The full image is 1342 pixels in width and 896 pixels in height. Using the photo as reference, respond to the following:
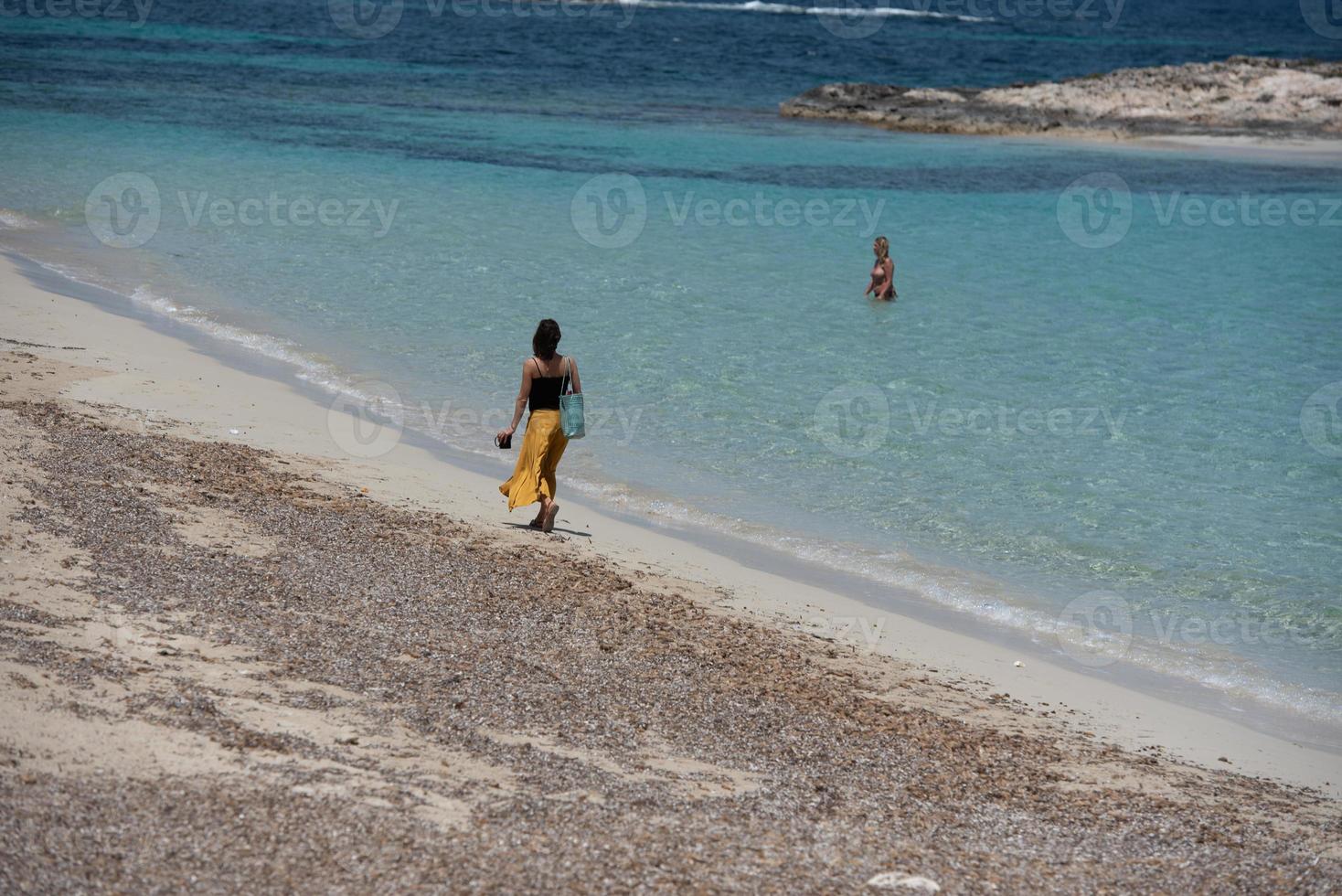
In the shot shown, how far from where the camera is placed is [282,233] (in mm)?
22234

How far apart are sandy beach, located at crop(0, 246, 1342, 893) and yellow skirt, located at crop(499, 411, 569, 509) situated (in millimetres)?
278

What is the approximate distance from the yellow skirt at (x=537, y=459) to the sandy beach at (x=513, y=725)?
0.28m

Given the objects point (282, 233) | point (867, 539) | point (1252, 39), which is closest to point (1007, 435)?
point (867, 539)

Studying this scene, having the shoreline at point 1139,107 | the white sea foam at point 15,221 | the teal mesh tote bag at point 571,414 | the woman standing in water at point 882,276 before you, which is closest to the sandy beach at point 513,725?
the teal mesh tote bag at point 571,414

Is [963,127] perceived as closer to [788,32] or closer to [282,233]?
[282,233]

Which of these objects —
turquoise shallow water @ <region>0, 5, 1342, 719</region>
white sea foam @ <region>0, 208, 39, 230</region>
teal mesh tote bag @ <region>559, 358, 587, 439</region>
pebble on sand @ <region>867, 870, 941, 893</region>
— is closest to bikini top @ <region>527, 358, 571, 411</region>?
teal mesh tote bag @ <region>559, 358, 587, 439</region>

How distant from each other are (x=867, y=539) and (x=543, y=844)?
594 centimetres

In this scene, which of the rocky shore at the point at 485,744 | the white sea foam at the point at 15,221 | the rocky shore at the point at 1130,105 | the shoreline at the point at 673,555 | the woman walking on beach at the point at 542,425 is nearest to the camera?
the rocky shore at the point at 485,744

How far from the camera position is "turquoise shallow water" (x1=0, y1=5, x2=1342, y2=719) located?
10.8 meters

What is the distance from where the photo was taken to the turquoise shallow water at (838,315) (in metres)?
10.8

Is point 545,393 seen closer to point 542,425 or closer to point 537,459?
point 542,425

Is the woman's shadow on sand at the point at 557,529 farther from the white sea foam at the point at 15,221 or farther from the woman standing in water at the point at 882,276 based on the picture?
the white sea foam at the point at 15,221

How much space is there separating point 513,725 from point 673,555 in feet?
11.8

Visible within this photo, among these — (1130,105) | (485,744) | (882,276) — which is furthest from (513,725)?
(1130,105)
